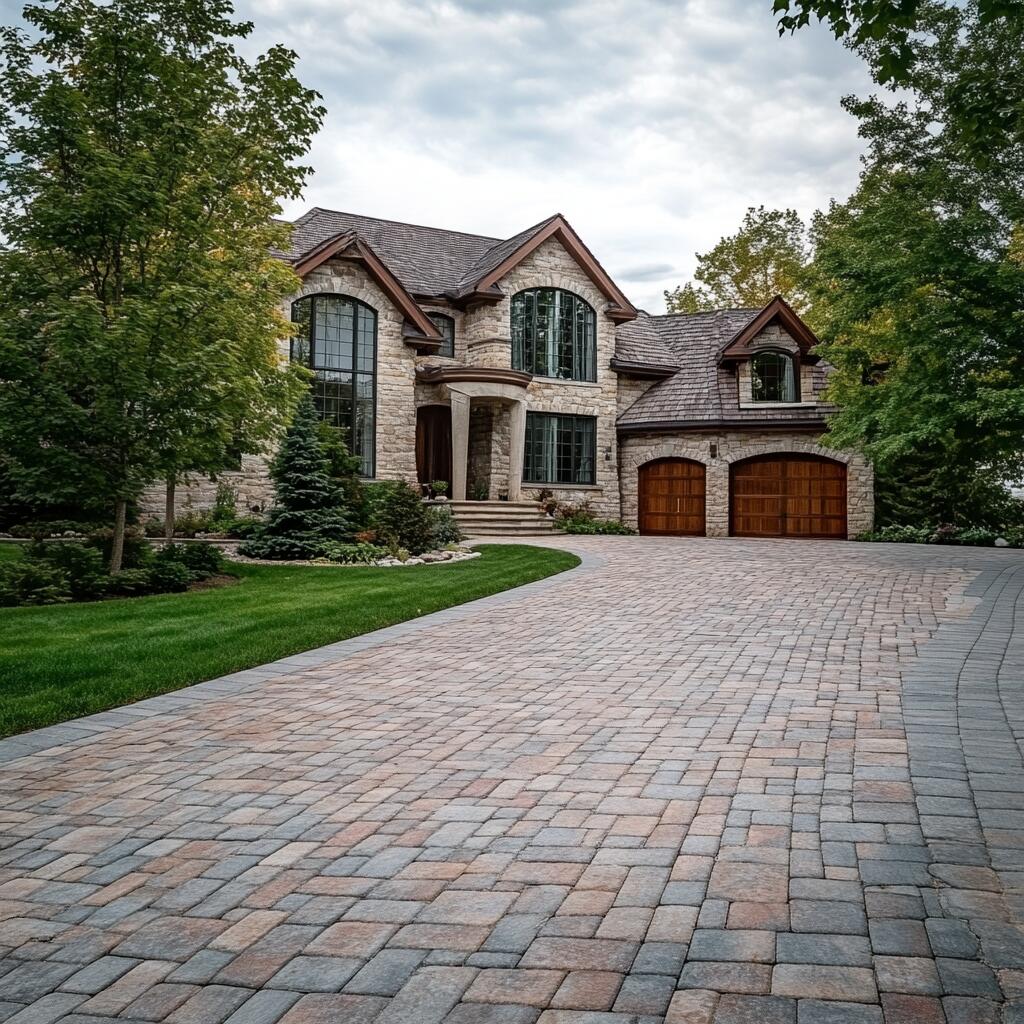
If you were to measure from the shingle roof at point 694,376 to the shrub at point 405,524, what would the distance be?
10.8 meters

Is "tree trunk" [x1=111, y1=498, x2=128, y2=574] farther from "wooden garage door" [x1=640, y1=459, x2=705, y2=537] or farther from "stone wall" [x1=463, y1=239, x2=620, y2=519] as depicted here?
"wooden garage door" [x1=640, y1=459, x2=705, y2=537]

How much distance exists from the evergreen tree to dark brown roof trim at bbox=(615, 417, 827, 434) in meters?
11.4

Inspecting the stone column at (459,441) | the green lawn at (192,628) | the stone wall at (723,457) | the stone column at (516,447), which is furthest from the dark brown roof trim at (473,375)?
the green lawn at (192,628)

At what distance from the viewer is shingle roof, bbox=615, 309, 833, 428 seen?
82.0 feet

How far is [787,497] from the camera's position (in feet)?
81.6

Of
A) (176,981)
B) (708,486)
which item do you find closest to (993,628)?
(176,981)

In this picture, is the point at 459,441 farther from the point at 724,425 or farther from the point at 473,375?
the point at 724,425

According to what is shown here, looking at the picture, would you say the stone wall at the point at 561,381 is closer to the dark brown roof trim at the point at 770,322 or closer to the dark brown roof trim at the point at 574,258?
the dark brown roof trim at the point at 574,258

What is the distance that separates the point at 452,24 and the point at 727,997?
1168 centimetres

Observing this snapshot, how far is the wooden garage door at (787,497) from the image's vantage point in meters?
24.5

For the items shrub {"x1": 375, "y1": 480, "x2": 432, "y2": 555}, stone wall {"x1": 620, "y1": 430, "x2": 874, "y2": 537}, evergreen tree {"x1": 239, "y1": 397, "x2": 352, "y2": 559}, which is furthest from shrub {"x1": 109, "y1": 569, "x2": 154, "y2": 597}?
stone wall {"x1": 620, "y1": 430, "x2": 874, "y2": 537}

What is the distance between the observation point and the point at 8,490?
1792 cm

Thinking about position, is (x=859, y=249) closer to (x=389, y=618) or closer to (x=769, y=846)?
(x=389, y=618)

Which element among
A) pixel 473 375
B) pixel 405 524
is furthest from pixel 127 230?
pixel 473 375
